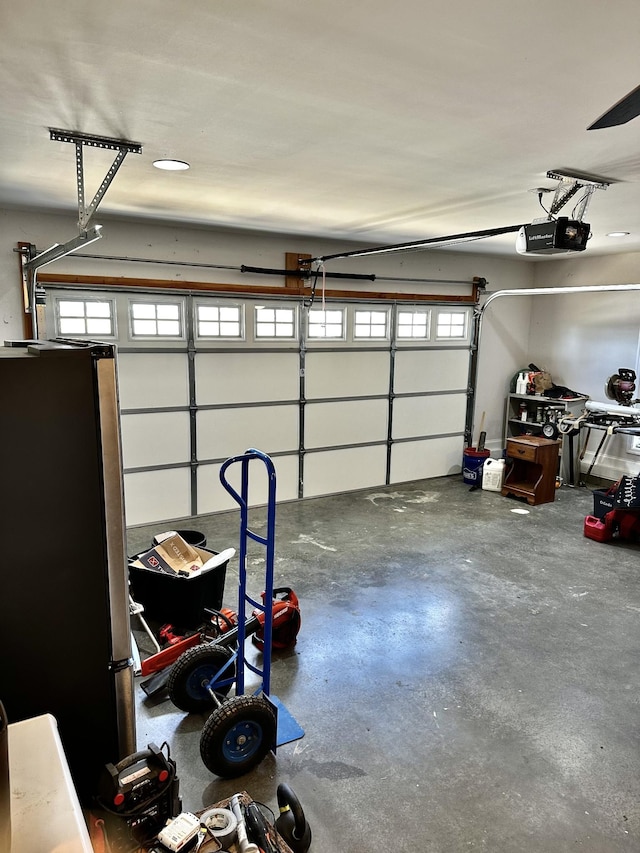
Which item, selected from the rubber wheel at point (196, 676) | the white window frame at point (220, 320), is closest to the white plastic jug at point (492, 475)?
the white window frame at point (220, 320)

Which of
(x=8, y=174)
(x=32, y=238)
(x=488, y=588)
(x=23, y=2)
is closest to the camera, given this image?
(x=23, y=2)

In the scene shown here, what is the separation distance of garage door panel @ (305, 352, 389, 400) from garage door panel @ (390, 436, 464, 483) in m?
0.93

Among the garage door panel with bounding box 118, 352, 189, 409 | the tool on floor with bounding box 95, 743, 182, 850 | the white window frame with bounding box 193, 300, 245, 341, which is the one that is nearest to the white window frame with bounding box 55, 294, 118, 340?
the garage door panel with bounding box 118, 352, 189, 409

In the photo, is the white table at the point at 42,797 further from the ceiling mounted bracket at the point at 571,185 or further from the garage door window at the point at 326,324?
the garage door window at the point at 326,324

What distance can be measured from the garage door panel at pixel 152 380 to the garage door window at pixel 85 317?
1.05ft

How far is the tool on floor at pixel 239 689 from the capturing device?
2.39m

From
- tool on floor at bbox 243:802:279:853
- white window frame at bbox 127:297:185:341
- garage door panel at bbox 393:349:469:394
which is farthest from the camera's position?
garage door panel at bbox 393:349:469:394

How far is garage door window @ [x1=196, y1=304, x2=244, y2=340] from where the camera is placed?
5.78 m

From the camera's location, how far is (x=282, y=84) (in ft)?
6.70

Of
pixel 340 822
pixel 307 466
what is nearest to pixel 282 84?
pixel 340 822

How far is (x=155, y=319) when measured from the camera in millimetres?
5523

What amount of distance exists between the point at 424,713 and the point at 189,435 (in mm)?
3817

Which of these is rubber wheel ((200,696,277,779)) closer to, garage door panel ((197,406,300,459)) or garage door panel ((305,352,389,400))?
garage door panel ((197,406,300,459))

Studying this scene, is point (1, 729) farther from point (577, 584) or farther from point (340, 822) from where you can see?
point (577, 584)
